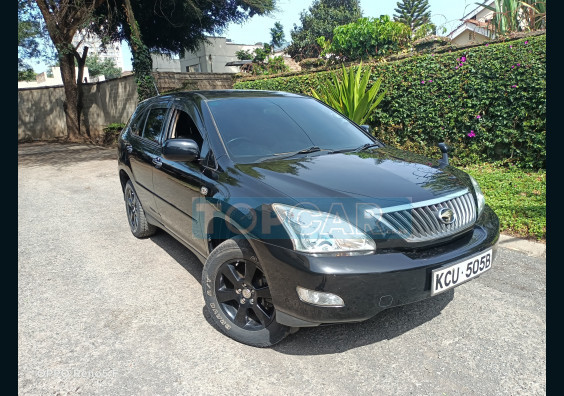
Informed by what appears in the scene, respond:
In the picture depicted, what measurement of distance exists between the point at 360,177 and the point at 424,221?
487 mm

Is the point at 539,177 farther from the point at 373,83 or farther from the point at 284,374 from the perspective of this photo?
the point at 284,374

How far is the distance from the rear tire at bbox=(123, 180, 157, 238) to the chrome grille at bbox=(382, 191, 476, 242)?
3.14 meters

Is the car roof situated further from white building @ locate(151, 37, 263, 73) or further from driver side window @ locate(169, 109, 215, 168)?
white building @ locate(151, 37, 263, 73)

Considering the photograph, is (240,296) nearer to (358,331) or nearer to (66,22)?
(358,331)

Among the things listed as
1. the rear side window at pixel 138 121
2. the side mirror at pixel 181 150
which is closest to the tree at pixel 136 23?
the rear side window at pixel 138 121

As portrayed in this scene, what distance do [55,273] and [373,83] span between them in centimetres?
632

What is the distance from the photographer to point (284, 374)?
7.65 feet

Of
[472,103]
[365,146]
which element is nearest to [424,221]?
[365,146]

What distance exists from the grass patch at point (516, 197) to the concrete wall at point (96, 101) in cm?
997

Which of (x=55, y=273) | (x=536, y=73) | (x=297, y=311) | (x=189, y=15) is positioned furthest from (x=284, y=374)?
(x=189, y=15)

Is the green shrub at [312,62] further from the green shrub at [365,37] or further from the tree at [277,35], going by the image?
the tree at [277,35]

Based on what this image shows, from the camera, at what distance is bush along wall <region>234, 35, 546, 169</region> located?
616 centimetres

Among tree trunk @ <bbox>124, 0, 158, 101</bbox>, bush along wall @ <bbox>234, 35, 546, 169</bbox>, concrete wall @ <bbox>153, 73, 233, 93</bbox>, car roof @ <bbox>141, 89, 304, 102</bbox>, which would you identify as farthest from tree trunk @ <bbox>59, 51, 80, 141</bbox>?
car roof @ <bbox>141, 89, 304, 102</bbox>

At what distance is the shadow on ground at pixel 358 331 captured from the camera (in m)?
2.57
